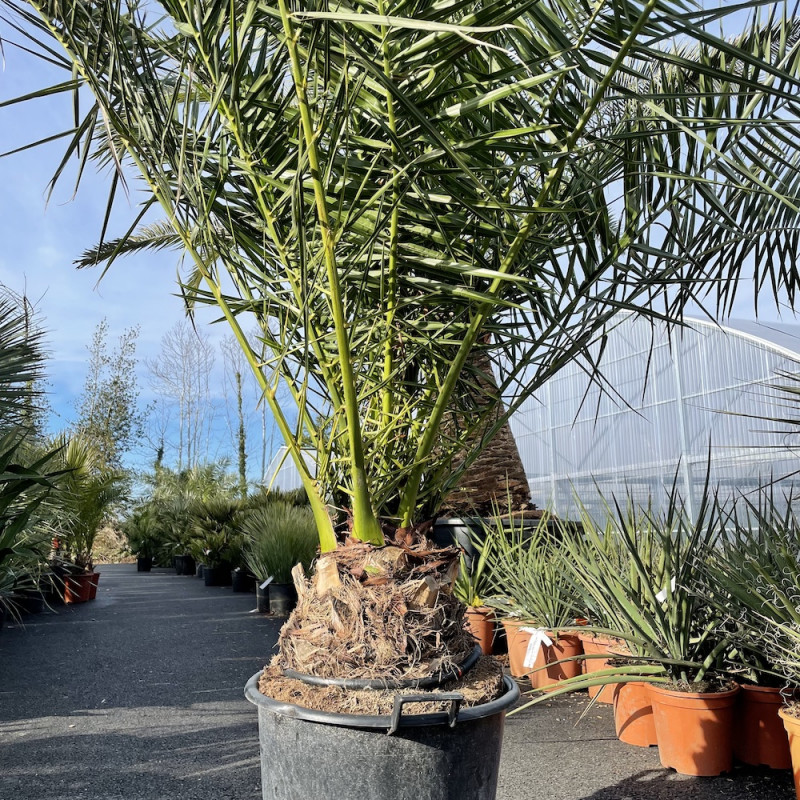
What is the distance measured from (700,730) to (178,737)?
220cm

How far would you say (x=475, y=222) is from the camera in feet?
6.07

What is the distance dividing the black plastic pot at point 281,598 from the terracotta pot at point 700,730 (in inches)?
179

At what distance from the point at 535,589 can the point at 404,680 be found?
2620 mm

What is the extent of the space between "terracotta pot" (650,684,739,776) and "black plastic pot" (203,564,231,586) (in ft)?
27.5

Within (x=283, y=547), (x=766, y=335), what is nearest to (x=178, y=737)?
(x=283, y=547)

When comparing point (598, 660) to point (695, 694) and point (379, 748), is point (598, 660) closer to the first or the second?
point (695, 694)

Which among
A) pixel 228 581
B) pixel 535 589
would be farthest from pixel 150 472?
pixel 535 589

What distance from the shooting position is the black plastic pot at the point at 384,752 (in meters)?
1.36

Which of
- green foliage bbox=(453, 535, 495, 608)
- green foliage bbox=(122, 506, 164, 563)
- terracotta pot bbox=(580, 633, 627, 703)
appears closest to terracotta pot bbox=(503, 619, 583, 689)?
terracotta pot bbox=(580, 633, 627, 703)

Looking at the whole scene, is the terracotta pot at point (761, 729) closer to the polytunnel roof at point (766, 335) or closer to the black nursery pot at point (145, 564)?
the polytunnel roof at point (766, 335)

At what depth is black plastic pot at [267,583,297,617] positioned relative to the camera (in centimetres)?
662

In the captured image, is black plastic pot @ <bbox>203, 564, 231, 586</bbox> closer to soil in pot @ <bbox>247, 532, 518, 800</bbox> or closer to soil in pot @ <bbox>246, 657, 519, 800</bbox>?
soil in pot @ <bbox>247, 532, 518, 800</bbox>

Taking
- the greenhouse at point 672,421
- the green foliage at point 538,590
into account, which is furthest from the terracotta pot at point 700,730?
the greenhouse at point 672,421

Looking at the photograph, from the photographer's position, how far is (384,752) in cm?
136
